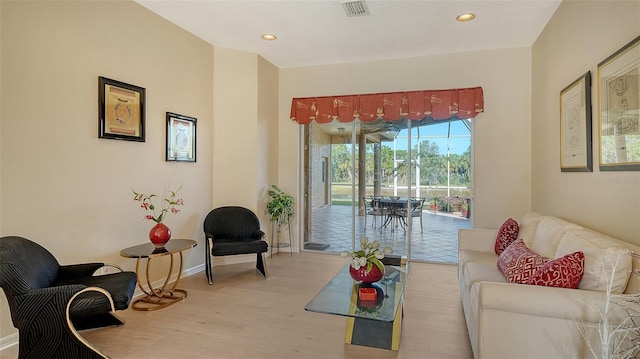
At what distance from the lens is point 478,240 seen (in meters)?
3.59

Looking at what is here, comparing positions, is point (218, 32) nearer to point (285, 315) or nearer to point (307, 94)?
point (307, 94)

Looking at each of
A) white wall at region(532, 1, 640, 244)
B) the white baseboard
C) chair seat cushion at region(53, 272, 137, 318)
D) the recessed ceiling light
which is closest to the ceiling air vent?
the recessed ceiling light

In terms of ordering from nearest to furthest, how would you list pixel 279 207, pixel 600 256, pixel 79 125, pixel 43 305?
pixel 600 256, pixel 43 305, pixel 79 125, pixel 279 207

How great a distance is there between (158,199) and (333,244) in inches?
114

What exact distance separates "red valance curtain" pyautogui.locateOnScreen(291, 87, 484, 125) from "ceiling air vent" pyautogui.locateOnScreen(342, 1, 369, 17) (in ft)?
5.28

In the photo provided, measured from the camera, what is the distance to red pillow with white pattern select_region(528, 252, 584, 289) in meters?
1.87

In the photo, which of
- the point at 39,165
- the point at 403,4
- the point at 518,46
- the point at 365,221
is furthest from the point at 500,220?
the point at 39,165

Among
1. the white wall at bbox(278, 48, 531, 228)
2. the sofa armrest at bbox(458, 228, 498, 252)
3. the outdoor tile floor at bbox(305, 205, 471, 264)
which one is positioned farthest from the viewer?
the outdoor tile floor at bbox(305, 205, 471, 264)

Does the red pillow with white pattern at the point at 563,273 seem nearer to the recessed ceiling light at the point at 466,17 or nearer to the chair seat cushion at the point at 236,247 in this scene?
the recessed ceiling light at the point at 466,17

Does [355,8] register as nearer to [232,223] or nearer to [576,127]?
[576,127]

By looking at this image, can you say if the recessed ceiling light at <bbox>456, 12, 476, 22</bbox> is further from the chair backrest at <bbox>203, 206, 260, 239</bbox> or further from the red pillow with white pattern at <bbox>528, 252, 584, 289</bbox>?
the chair backrest at <bbox>203, 206, 260, 239</bbox>

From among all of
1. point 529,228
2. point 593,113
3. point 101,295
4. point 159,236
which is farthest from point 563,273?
point 159,236

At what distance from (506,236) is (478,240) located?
0.37m

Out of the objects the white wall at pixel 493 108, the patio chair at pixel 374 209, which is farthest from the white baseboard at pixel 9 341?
the white wall at pixel 493 108
